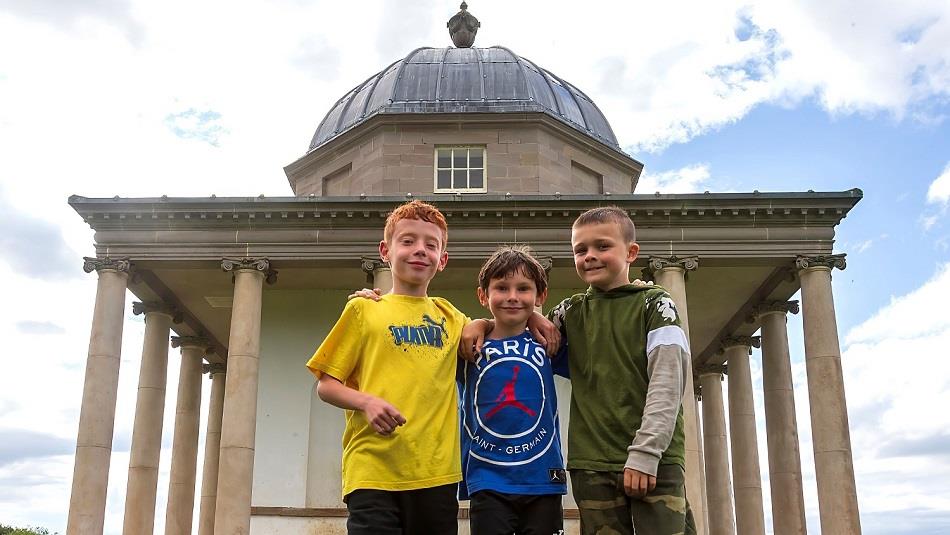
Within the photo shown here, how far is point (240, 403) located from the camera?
18906mm

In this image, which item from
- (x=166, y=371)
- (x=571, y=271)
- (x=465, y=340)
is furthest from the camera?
(x=166, y=371)

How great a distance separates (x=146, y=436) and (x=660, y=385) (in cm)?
2021

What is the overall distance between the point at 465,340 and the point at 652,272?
51.0 ft

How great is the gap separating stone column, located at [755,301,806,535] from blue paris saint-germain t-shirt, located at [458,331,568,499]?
18661mm

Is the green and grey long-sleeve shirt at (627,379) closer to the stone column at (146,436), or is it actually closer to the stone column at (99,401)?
the stone column at (99,401)

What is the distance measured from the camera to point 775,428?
2247cm

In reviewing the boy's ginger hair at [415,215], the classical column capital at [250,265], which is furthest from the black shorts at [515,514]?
the classical column capital at [250,265]

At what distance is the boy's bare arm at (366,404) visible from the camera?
4.48 m

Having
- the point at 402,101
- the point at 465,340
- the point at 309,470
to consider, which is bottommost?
the point at 465,340

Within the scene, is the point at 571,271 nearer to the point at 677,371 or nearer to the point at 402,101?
the point at 402,101

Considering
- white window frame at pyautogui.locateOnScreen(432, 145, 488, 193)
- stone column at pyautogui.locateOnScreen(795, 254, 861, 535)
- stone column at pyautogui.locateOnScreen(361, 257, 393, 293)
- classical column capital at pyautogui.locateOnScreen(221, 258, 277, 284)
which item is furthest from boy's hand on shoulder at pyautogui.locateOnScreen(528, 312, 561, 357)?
white window frame at pyautogui.locateOnScreen(432, 145, 488, 193)

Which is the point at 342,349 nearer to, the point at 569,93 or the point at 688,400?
the point at 688,400

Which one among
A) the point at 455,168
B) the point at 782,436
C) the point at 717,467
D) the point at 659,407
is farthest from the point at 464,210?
the point at 659,407

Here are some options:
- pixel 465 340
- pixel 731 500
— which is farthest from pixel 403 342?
pixel 731 500
